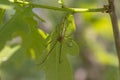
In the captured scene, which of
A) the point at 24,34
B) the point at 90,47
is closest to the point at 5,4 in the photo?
the point at 24,34

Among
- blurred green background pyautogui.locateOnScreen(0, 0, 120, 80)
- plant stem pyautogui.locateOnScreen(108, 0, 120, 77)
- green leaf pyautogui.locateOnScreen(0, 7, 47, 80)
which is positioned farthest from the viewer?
blurred green background pyautogui.locateOnScreen(0, 0, 120, 80)

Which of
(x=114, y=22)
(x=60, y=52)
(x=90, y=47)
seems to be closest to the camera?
(x=114, y=22)

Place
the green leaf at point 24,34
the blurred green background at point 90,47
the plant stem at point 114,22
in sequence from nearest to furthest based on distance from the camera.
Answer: the plant stem at point 114,22 < the green leaf at point 24,34 < the blurred green background at point 90,47

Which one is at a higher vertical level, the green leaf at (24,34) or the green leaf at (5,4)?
the green leaf at (5,4)

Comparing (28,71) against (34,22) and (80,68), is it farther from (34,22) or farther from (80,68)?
(34,22)

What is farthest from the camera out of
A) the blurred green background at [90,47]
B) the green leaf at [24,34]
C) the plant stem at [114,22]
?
the blurred green background at [90,47]

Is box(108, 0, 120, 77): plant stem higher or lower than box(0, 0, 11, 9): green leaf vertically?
lower

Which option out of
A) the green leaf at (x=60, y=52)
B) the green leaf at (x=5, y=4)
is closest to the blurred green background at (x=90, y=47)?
the green leaf at (x=60, y=52)

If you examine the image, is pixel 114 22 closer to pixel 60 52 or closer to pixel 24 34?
pixel 60 52

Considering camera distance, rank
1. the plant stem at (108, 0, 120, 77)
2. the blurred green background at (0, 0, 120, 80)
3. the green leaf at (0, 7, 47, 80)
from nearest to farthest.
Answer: the plant stem at (108, 0, 120, 77), the green leaf at (0, 7, 47, 80), the blurred green background at (0, 0, 120, 80)

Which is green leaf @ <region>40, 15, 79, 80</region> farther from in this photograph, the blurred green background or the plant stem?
the blurred green background

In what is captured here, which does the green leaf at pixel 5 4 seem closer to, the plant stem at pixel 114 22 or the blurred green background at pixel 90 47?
the plant stem at pixel 114 22

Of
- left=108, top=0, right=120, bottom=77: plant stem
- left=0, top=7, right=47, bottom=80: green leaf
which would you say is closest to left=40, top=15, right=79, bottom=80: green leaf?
left=0, top=7, right=47, bottom=80: green leaf
